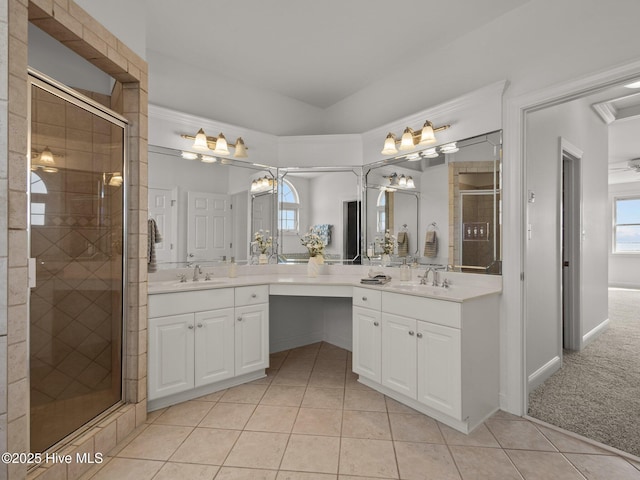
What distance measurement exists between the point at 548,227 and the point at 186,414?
325cm

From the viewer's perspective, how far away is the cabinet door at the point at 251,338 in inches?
103

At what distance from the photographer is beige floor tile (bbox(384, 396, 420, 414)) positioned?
226 centimetres

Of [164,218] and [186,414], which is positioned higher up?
[164,218]

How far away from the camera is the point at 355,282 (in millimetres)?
2775

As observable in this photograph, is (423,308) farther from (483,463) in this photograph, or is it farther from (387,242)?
Result: (387,242)

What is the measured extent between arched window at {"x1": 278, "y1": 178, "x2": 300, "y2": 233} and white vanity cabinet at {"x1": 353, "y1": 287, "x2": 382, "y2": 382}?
118 cm

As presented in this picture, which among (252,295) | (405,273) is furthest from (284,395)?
(405,273)

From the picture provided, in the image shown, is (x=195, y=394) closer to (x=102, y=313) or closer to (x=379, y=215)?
(x=102, y=313)

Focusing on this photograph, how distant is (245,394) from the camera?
8.25ft

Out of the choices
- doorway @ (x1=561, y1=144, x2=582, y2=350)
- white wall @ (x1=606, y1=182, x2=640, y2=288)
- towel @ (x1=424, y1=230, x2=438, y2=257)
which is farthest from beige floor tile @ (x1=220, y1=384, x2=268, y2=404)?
white wall @ (x1=606, y1=182, x2=640, y2=288)

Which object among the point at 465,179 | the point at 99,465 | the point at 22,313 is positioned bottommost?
the point at 99,465

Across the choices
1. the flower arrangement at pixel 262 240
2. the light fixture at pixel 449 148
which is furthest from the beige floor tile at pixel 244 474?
the light fixture at pixel 449 148

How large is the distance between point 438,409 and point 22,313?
7.57ft

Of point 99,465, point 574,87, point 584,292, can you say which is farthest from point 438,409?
point 584,292
